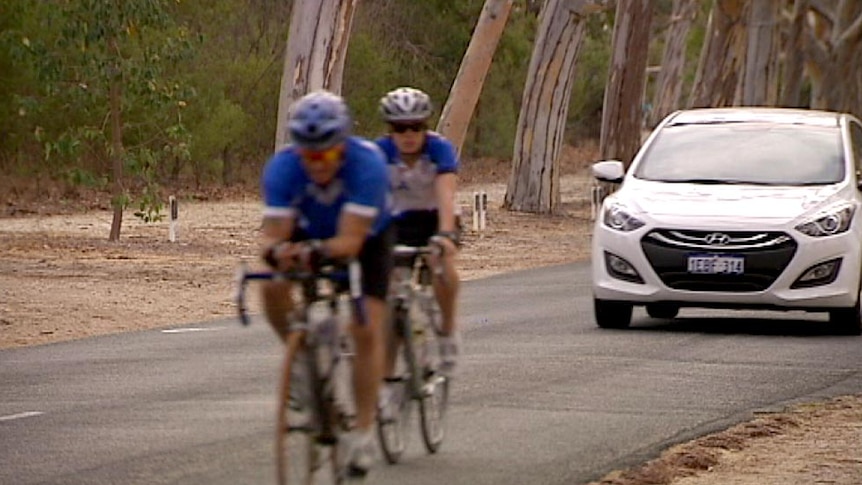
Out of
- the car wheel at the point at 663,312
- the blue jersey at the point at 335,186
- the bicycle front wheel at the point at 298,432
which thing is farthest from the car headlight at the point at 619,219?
the bicycle front wheel at the point at 298,432

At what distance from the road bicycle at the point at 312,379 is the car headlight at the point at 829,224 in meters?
8.40

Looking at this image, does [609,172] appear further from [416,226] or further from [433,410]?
[433,410]

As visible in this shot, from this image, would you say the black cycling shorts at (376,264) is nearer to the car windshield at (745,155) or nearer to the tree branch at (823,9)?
the car windshield at (745,155)

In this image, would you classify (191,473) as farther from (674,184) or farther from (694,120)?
(694,120)

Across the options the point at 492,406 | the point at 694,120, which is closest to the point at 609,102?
the point at 694,120

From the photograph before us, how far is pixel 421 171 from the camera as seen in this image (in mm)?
10555

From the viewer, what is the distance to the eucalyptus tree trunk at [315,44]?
28.8m

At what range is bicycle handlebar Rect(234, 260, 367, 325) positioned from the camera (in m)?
8.17

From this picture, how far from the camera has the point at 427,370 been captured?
10086 millimetres

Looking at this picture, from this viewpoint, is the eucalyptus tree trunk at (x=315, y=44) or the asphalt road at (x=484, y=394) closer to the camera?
the asphalt road at (x=484, y=394)

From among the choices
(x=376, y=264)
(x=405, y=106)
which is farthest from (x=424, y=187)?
(x=376, y=264)

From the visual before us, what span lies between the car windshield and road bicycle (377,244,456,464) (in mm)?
7438

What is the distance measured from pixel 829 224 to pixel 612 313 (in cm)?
190

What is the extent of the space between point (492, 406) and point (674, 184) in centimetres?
547
